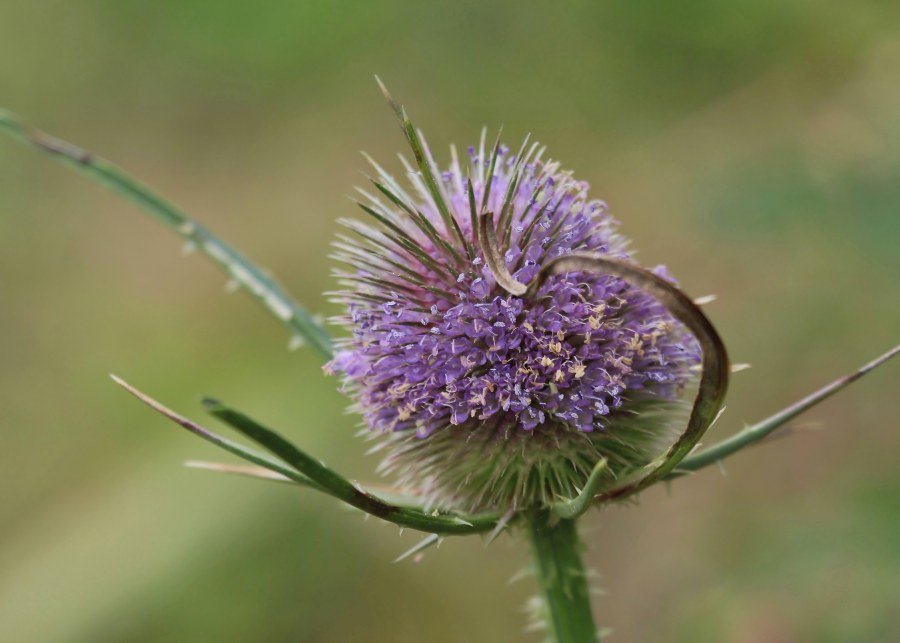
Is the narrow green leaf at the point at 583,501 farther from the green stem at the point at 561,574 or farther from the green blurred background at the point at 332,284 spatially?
the green blurred background at the point at 332,284

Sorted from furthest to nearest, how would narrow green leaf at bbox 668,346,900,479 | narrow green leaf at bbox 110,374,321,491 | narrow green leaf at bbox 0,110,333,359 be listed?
1. narrow green leaf at bbox 0,110,333,359
2. narrow green leaf at bbox 668,346,900,479
3. narrow green leaf at bbox 110,374,321,491

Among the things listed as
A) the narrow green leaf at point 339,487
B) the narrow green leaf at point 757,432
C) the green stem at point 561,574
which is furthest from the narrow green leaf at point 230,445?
the narrow green leaf at point 757,432

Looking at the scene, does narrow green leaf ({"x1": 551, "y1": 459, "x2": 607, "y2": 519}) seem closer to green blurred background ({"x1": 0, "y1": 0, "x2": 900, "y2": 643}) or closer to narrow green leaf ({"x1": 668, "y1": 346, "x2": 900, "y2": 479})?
narrow green leaf ({"x1": 668, "y1": 346, "x2": 900, "y2": 479})

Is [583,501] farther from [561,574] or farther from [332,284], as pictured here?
[332,284]

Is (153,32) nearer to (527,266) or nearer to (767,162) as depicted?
(767,162)

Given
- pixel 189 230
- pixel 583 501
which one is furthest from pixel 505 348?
pixel 189 230

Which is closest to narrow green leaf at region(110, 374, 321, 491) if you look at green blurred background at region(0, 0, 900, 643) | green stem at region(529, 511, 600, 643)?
green stem at region(529, 511, 600, 643)
